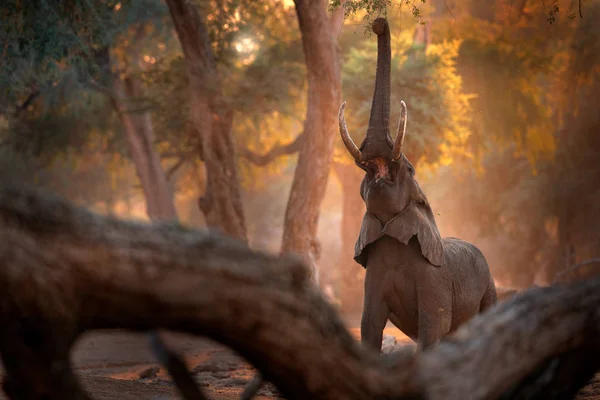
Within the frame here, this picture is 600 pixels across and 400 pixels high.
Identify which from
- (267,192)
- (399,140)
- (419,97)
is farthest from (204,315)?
(267,192)

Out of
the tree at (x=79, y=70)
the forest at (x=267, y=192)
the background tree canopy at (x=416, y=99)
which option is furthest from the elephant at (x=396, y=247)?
the background tree canopy at (x=416, y=99)

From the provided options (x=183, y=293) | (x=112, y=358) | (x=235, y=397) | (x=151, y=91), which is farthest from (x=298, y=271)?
(x=151, y=91)

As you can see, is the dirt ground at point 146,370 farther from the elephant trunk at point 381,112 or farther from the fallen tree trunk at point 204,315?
the elephant trunk at point 381,112

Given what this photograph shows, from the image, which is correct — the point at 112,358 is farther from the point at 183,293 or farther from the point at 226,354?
the point at 183,293

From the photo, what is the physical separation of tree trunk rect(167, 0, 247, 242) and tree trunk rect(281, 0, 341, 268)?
1.89 metres

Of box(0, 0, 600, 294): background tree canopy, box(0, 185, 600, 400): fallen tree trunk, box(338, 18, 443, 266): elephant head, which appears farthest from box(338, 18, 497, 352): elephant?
box(0, 0, 600, 294): background tree canopy

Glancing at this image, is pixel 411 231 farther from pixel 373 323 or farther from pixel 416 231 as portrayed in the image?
pixel 373 323

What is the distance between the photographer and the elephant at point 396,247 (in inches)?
284

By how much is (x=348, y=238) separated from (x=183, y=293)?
22131 mm

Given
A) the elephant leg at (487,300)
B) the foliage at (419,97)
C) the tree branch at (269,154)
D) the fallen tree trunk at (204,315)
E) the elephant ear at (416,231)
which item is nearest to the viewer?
Answer: the fallen tree trunk at (204,315)

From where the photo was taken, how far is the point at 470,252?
8.50m

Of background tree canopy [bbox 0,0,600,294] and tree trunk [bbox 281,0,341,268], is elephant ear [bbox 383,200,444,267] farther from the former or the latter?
background tree canopy [bbox 0,0,600,294]

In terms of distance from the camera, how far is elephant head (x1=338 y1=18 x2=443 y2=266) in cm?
720

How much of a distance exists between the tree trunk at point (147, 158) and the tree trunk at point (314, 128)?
31.1 feet
